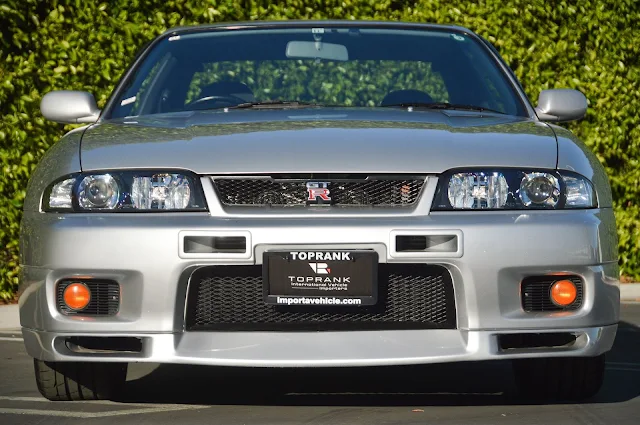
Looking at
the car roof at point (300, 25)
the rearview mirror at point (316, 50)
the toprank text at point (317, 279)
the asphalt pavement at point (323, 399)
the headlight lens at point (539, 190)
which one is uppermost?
the car roof at point (300, 25)

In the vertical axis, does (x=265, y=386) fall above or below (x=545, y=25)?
below

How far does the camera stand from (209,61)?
6.19m

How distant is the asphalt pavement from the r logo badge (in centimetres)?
79

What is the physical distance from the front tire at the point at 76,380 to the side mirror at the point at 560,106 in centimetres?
205

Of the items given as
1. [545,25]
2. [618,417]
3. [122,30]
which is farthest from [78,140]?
[545,25]

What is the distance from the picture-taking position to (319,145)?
15.2 feet

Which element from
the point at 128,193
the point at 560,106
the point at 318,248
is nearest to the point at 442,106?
the point at 560,106

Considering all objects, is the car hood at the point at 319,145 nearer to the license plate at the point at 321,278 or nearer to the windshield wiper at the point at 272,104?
the license plate at the point at 321,278

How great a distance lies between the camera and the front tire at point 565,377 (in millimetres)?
5119

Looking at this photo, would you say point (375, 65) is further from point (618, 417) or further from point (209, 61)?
point (618, 417)

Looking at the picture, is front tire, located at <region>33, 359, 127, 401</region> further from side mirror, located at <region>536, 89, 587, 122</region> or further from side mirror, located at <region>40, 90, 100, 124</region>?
side mirror, located at <region>536, 89, 587, 122</region>

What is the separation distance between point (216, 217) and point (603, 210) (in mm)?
1351

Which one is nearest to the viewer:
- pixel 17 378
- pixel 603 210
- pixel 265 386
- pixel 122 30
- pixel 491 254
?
pixel 491 254

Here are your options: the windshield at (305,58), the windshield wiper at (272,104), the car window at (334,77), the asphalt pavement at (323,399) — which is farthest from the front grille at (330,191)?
the car window at (334,77)
